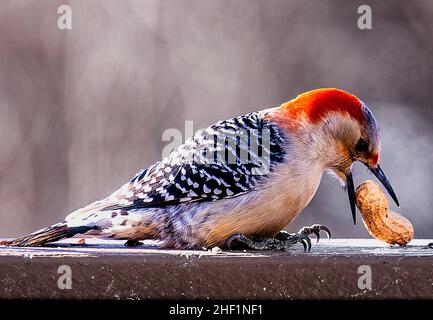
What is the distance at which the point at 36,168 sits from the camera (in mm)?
5660

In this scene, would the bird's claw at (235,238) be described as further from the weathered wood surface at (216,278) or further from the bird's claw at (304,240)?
the weathered wood surface at (216,278)

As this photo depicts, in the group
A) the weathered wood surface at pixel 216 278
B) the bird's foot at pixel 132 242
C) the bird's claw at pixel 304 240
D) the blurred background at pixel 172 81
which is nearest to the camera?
the weathered wood surface at pixel 216 278

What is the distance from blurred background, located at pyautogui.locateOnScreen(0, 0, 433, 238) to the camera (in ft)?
18.8

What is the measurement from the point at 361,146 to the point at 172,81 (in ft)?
8.24

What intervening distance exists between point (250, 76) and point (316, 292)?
3.27m

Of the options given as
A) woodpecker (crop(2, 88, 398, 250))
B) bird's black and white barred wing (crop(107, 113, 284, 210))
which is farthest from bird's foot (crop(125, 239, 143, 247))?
bird's black and white barred wing (crop(107, 113, 284, 210))

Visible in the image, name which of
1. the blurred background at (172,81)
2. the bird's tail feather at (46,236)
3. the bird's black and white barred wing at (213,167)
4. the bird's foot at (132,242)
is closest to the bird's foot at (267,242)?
the bird's black and white barred wing at (213,167)

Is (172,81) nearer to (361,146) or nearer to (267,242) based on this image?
(361,146)

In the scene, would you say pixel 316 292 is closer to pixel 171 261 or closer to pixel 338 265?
pixel 338 265

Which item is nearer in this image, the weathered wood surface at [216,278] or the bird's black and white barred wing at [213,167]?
the weathered wood surface at [216,278]

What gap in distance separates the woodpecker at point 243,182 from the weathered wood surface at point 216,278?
478 mm

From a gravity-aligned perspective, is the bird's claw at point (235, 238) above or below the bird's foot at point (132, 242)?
above

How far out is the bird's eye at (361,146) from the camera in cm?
356
